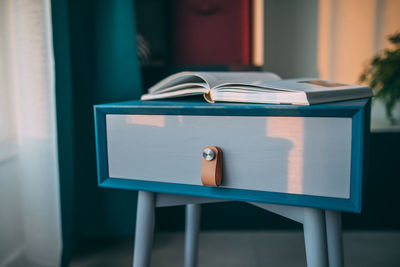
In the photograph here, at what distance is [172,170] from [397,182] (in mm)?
927

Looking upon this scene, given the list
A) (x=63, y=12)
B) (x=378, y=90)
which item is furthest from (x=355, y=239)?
(x=63, y=12)

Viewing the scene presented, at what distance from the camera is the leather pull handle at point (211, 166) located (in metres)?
0.52

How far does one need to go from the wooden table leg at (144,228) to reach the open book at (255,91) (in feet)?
0.61

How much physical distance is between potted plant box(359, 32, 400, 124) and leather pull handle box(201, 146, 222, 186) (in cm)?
91

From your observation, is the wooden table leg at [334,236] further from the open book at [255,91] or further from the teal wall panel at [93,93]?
the teal wall panel at [93,93]

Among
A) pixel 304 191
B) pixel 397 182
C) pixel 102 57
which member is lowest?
pixel 397 182

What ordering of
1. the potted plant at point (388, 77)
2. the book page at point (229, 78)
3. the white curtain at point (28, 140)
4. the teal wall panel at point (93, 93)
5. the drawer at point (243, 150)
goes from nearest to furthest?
the drawer at point (243, 150)
the book page at point (229, 78)
the white curtain at point (28, 140)
the teal wall panel at point (93, 93)
the potted plant at point (388, 77)

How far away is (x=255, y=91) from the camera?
535 mm

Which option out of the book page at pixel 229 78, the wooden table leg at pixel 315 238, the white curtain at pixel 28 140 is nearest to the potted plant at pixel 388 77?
the book page at pixel 229 78

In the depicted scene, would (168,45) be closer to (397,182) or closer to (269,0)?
(269,0)

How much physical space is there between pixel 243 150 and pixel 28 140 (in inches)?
21.5

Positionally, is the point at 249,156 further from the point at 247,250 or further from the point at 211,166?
the point at 247,250

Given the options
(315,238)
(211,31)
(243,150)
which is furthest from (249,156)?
(211,31)

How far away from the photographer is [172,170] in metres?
0.57
